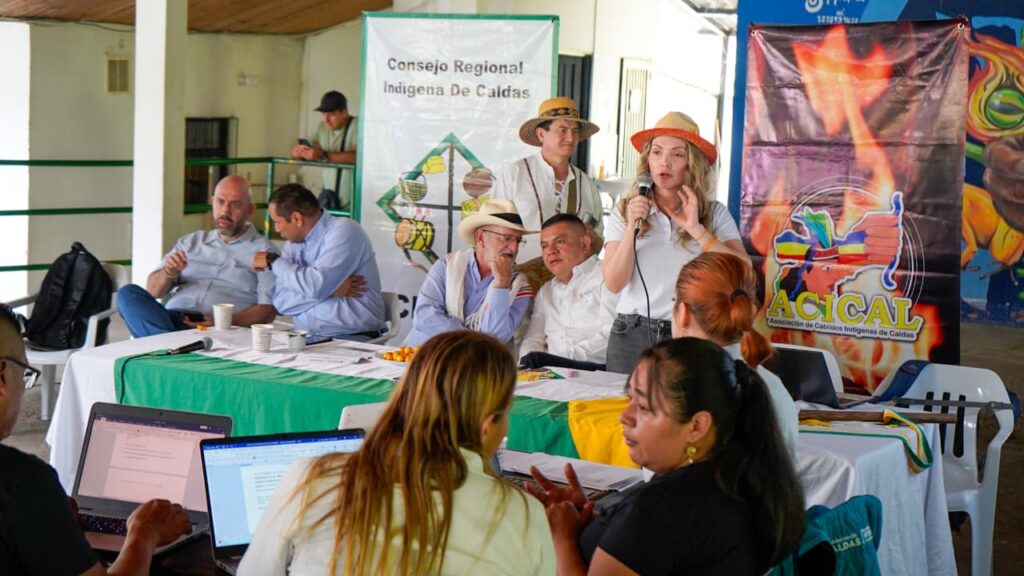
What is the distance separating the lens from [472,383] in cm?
186

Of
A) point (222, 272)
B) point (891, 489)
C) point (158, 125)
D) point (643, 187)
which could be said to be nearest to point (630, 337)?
point (643, 187)

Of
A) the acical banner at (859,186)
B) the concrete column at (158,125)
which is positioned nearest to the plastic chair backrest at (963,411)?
the acical banner at (859,186)

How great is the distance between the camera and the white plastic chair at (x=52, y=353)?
5629 mm

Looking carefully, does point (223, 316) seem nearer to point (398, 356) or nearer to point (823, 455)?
point (398, 356)

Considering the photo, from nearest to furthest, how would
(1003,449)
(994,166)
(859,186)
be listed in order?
1. (859,186)
2. (1003,449)
3. (994,166)

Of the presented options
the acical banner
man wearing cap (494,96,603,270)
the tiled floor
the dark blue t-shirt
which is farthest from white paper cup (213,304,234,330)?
the dark blue t-shirt

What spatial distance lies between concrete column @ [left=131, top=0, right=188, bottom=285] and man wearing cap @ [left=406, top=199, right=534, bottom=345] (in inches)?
91.3

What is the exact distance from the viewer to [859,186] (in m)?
5.33

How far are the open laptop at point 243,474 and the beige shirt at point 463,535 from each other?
47cm

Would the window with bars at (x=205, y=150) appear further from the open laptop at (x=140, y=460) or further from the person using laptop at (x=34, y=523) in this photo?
the person using laptop at (x=34, y=523)

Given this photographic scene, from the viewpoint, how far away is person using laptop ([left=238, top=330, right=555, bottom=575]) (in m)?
1.80

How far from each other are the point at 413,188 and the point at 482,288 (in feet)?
5.77

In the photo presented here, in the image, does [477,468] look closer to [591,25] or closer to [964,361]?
[964,361]

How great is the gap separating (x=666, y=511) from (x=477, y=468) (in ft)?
1.35
